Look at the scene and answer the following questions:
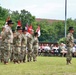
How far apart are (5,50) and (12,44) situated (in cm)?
153

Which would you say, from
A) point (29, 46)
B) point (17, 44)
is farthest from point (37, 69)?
point (29, 46)

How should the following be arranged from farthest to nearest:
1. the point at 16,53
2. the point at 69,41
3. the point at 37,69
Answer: the point at 16,53 < the point at 69,41 < the point at 37,69

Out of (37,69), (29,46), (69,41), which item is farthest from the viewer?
(29,46)

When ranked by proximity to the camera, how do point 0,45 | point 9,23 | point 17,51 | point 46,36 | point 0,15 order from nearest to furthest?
1. point 9,23
2. point 17,51
3. point 0,45
4. point 0,15
5. point 46,36

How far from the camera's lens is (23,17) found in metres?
89.9

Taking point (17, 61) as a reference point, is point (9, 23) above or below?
above

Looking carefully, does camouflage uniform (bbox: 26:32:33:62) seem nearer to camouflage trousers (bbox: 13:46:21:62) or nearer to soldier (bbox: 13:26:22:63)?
soldier (bbox: 13:26:22:63)

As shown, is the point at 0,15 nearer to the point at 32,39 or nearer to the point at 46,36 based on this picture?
the point at 46,36

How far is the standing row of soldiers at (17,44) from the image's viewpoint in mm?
16422

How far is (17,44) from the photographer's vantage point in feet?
58.2

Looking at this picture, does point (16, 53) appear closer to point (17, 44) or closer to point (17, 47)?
point (17, 47)

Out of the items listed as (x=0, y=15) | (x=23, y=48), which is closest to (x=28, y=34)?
(x=23, y=48)

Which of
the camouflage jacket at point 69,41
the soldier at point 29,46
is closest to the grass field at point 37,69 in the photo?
the camouflage jacket at point 69,41

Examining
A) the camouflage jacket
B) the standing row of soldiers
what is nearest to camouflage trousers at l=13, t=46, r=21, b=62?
the standing row of soldiers
